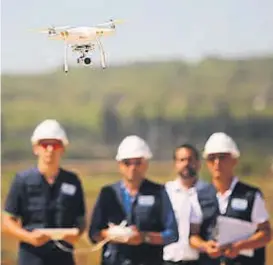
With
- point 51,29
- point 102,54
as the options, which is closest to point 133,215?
point 102,54

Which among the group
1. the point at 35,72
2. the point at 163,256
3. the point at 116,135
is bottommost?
the point at 163,256

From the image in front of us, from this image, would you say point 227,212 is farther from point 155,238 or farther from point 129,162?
point 129,162

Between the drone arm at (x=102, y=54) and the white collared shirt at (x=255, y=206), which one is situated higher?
the drone arm at (x=102, y=54)

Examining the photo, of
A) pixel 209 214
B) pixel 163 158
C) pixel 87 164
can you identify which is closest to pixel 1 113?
pixel 87 164

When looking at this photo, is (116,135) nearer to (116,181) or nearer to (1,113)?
(116,181)

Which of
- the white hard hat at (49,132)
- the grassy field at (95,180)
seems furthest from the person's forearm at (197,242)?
the white hard hat at (49,132)

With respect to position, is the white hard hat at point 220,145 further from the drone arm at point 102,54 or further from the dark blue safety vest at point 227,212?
the drone arm at point 102,54

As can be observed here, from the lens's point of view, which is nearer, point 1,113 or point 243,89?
point 243,89
